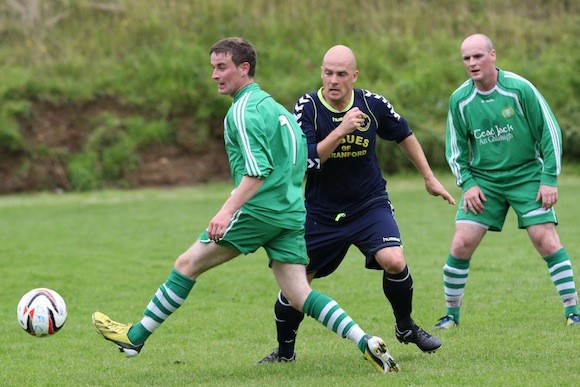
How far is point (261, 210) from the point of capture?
20.7 feet

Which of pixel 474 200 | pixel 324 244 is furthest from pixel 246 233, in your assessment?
pixel 474 200

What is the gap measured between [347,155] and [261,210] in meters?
0.97

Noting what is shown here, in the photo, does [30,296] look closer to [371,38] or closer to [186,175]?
[186,175]

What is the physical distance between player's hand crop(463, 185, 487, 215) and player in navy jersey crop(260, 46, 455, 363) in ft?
2.35

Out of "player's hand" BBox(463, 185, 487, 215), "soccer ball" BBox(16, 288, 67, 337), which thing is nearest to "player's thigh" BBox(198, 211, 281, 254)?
"soccer ball" BBox(16, 288, 67, 337)

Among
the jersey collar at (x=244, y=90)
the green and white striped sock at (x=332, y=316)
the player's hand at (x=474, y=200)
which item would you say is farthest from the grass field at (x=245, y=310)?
the jersey collar at (x=244, y=90)

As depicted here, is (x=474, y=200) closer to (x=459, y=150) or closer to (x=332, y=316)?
(x=459, y=150)

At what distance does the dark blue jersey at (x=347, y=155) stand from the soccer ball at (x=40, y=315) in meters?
1.83

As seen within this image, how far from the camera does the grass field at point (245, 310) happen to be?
21.5 ft

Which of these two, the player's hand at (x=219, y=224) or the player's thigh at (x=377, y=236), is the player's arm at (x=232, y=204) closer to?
the player's hand at (x=219, y=224)

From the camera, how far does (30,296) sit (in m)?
6.92

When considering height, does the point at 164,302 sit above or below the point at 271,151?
below

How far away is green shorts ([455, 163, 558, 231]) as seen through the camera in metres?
7.78

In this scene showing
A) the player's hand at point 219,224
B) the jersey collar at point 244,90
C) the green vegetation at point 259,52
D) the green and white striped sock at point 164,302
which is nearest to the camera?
the player's hand at point 219,224
